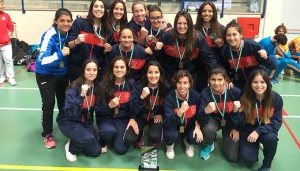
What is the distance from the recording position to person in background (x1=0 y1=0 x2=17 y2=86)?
19.1 ft

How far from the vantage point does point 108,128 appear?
11.8 feet

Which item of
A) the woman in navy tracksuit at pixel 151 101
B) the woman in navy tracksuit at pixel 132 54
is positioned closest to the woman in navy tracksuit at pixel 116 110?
the woman in navy tracksuit at pixel 151 101

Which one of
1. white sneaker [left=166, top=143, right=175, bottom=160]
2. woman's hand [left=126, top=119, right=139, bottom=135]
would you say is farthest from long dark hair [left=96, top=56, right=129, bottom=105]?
white sneaker [left=166, top=143, right=175, bottom=160]

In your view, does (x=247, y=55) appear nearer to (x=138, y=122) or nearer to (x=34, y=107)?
(x=138, y=122)

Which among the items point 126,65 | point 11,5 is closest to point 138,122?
point 126,65

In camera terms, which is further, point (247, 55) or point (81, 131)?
point (247, 55)

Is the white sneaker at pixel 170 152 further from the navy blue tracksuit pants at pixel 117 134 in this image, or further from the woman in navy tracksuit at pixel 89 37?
the woman in navy tracksuit at pixel 89 37

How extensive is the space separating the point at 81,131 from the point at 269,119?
2.08 meters

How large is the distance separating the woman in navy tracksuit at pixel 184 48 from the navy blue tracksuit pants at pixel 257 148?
1058 millimetres

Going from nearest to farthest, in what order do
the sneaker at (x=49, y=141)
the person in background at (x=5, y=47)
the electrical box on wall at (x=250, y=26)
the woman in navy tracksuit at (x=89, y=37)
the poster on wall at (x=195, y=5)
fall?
the sneaker at (x=49, y=141), the woman in navy tracksuit at (x=89, y=37), the person in background at (x=5, y=47), the electrical box on wall at (x=250, y=26), the poster on wall at (x=195, y=5)

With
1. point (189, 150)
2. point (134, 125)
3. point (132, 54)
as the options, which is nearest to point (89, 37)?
point (132, 54)

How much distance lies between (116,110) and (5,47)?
3384 mm

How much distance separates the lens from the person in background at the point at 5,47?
5828 mm

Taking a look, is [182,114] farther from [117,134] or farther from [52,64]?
[52,64]
